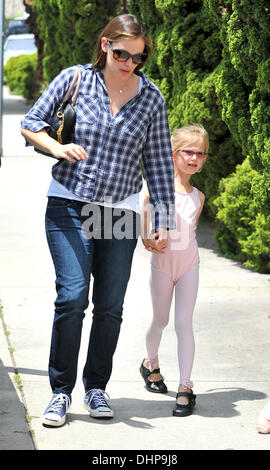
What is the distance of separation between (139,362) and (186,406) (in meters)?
0.82

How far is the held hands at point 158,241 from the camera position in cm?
442

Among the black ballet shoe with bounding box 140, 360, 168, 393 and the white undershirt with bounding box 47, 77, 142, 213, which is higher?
the white undershirt with bounding box 47, 77, 142, 213

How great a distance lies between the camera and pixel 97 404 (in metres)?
4.37

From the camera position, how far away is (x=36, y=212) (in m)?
9.61

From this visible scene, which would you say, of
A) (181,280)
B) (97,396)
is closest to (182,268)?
(181,280)

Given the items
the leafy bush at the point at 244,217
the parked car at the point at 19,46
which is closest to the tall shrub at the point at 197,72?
the leafy bush at the point at 244,217

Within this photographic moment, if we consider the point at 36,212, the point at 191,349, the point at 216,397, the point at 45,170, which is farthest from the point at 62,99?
the point at 45,170

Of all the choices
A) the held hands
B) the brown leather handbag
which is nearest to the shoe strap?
the held hands

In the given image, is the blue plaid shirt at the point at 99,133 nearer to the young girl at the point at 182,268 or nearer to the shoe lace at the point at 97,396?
the young girl at the point at 182,268

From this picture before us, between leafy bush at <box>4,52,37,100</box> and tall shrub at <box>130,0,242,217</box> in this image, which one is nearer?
tall shrub at <box>130,0,242,217</box>

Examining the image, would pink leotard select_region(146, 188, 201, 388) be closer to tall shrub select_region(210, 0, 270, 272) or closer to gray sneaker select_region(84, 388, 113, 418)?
gray sneaker select_region(84, 388, 113, 418)

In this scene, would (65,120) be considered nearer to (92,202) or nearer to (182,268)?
(92,202)

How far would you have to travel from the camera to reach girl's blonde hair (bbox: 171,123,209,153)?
4684mm

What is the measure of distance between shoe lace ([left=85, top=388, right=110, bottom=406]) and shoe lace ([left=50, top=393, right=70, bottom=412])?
142 mm
